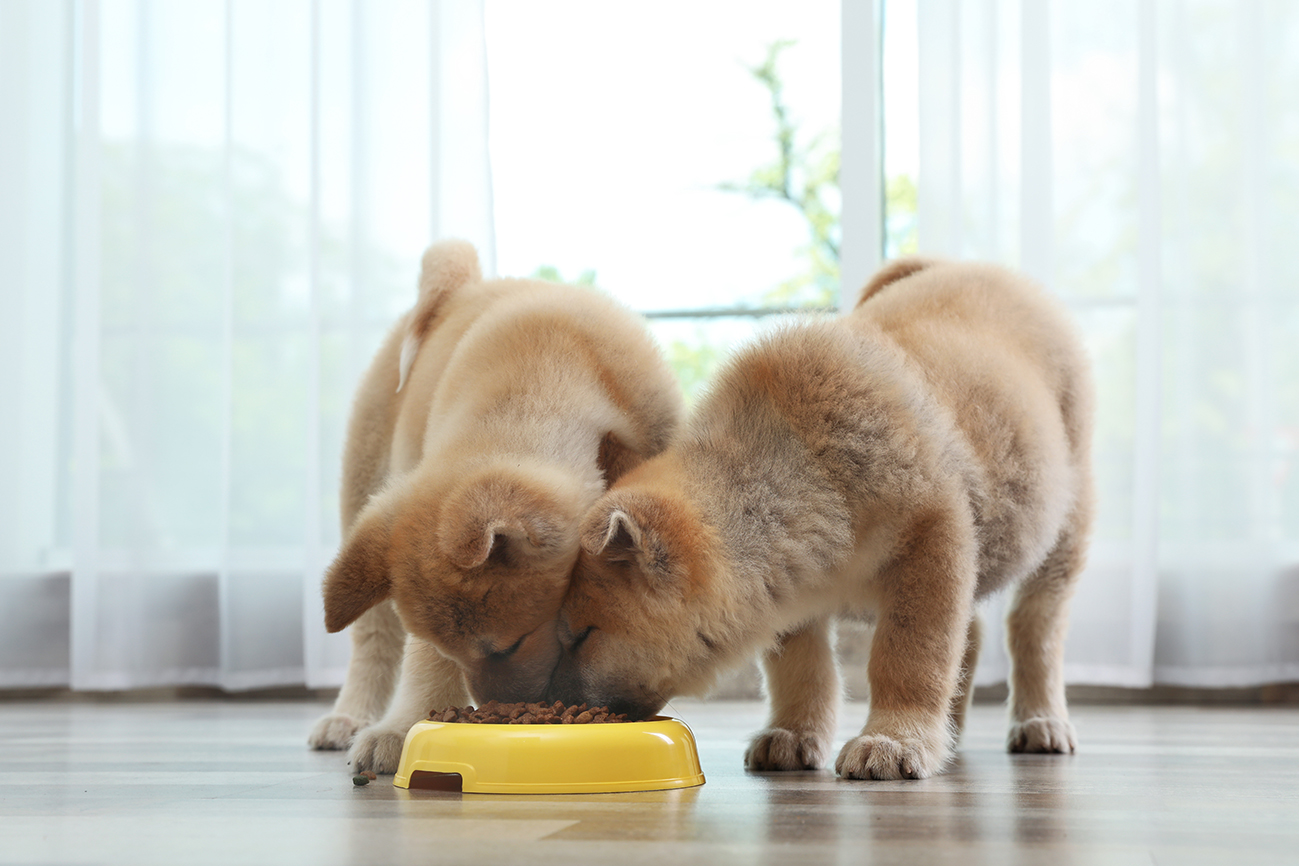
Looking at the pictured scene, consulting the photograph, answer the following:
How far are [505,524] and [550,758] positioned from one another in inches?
13.4

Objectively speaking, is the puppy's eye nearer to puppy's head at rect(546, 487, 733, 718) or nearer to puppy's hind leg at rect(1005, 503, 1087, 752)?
Answer: puppy's head at rect(546, 487, 733, 718)

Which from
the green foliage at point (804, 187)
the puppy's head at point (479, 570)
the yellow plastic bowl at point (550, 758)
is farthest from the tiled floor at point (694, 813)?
the green foliage at point (804, 187)

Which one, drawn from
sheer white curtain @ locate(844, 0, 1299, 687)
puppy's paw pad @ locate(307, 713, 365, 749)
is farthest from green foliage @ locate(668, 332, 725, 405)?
puppy's paw pad @ locate(307, 713, 365, 749)

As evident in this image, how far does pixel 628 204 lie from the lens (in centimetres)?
429

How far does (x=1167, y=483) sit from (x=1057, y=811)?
7.58ft

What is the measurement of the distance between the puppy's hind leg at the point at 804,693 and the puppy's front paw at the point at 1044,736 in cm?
44

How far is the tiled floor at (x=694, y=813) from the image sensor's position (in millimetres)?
1221

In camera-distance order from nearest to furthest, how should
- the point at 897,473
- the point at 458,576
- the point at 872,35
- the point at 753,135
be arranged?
the point at 458,576
the point at 897,473
the point at 872,35
the point at 753,135

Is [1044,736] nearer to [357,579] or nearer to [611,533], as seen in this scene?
[611,533]

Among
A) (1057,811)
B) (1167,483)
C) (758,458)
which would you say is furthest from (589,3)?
(1057,811)

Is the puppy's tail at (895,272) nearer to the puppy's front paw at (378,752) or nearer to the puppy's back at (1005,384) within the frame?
the puppy's back at (1005,384)

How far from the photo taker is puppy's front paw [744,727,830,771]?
2.07m

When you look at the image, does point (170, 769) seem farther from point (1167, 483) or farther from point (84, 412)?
point (1167, 483)

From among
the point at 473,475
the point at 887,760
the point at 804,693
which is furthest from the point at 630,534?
the point at 804,693
